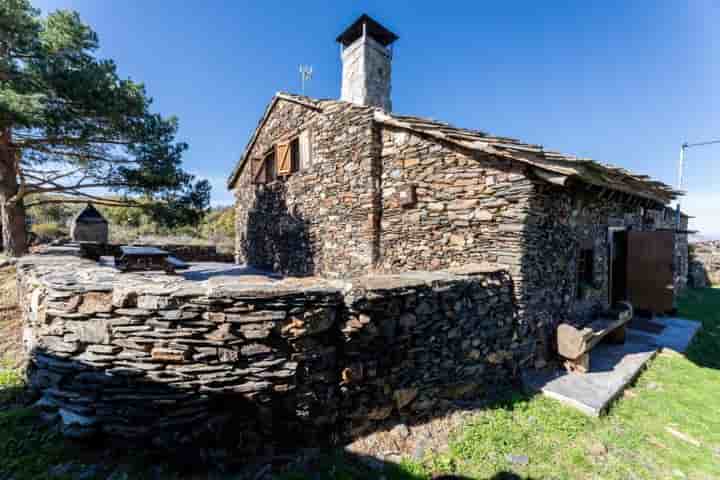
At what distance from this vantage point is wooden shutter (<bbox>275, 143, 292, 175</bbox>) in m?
8.71

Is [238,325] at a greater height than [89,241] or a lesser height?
lesser

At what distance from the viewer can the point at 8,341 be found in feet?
14.3

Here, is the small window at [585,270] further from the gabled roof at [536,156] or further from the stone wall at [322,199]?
the stone wall at [322,199]

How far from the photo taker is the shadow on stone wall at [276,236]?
8320mm

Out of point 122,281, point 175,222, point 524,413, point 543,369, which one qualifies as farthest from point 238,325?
point 175,222

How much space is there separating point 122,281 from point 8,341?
384 centimetres

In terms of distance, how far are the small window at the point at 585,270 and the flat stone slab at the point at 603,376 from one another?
46.5 inches

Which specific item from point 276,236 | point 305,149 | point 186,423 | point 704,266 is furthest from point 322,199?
point 704,266

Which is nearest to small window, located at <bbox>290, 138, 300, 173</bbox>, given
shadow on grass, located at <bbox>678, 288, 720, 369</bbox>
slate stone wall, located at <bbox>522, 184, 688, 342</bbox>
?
slate stone wall, located at <bbox>522, 184, 688, 342</bbox>

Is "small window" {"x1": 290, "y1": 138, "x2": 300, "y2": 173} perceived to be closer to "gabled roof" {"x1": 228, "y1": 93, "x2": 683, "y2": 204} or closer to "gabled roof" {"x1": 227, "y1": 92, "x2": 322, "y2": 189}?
"gabled roof" {"x1": 227, "y1": 92, "x2": 322, "y2": 189}

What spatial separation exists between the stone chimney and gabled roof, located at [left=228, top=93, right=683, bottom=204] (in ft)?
7.84

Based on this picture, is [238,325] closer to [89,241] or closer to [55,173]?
[89,241]

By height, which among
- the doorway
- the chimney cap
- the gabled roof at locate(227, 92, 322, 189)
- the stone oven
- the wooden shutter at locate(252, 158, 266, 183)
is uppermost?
the chimney cap

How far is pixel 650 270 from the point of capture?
251 inches
